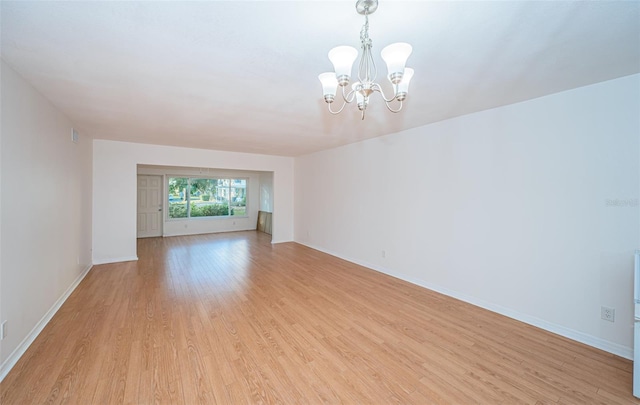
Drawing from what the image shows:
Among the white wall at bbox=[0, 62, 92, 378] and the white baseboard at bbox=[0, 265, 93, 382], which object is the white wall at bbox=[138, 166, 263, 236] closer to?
the white wall at bbox=[0, 62, 92, 378]

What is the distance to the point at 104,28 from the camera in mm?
1532

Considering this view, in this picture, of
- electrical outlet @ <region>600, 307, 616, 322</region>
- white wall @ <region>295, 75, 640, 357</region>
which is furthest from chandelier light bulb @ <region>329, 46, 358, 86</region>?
electrical outlet @ <region>600, 307, 616, 322</region>

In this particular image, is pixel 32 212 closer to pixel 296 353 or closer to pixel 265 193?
pixel 296 353

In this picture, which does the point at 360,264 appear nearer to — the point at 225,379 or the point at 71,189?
the point at 225,379

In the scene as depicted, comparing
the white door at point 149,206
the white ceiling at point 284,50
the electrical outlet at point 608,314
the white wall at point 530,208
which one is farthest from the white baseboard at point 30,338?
the electrical outlet at point 608,314

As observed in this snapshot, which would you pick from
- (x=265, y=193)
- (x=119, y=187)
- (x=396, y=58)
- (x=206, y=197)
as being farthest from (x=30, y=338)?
(x=265, y=193)

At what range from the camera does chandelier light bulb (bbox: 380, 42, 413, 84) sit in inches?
53.7

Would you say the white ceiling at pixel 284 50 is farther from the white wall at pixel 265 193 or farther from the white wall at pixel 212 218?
the white wall at pixel 265 193

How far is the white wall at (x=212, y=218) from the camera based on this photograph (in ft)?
25.8

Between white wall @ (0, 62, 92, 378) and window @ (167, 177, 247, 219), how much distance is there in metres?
4.75

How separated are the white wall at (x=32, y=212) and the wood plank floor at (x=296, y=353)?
243 mm

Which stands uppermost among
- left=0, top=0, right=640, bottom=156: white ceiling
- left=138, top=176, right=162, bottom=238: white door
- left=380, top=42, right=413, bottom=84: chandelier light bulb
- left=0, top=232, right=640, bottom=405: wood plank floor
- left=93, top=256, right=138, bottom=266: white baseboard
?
left=0, top=0, right=640, bottom=156: white ceiling

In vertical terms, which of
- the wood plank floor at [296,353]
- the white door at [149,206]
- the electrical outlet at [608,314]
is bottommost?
the wood plank floor at [296,353]

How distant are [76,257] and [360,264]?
14.9 ft
